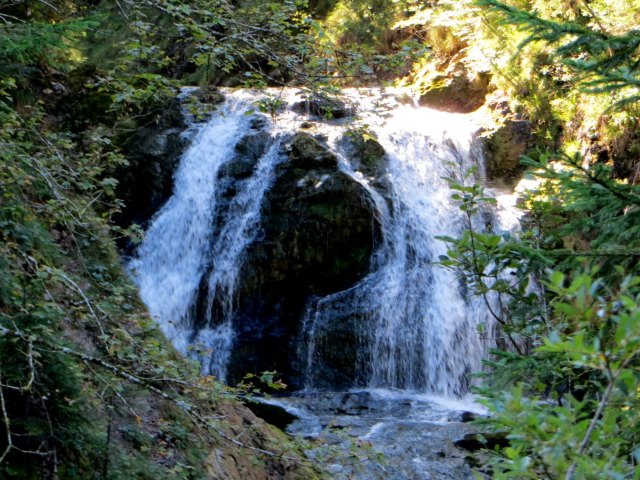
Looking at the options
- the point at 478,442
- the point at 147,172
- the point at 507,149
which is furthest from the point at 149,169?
the point at 478,442

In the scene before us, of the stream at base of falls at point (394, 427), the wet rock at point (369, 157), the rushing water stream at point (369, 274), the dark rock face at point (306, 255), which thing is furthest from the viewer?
the wet rock at point (369, 157)

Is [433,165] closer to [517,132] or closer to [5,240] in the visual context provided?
[517,132]

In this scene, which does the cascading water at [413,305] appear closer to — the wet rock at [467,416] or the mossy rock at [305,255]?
the mossy rock at [305,255]

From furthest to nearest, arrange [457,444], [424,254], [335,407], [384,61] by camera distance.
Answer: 1. [424,254]
2. [335,407]
3. [457,444]
4. [384,61]

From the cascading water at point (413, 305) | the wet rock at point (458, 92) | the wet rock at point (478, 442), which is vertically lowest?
the wet rock at point (478, 442)

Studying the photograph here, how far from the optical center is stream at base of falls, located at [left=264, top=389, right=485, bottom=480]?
6169 mm

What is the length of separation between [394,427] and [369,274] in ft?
11.6

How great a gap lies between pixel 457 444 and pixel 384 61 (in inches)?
178

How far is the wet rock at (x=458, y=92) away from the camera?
1465 cm

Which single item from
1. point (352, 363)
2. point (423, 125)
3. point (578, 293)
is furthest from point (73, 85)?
point (578, 293)

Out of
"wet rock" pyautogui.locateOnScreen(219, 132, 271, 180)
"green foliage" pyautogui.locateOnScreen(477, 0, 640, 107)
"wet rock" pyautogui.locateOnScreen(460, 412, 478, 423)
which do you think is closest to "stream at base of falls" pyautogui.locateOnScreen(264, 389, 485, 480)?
"wet rock" pyautogui.locateOnScreen(460, 412, 478, 423)

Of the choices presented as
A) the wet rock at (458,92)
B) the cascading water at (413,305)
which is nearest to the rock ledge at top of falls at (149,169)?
the cascading water at (413,305)

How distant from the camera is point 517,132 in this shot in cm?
1327

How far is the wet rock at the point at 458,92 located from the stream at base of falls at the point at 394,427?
26.8 feet
